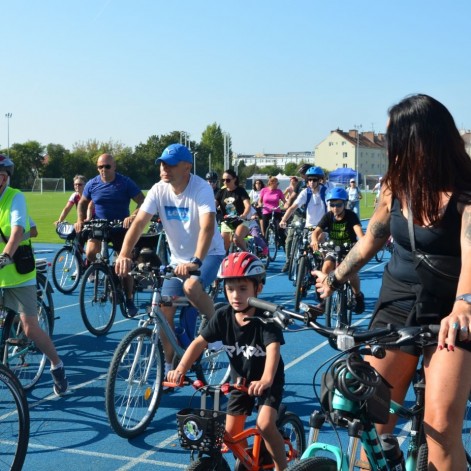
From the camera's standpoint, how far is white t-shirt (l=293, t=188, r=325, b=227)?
467 inches

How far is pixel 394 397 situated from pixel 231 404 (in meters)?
0.91

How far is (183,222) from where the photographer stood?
5742 mm

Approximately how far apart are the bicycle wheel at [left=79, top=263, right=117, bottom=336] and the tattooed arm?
18.0 ft

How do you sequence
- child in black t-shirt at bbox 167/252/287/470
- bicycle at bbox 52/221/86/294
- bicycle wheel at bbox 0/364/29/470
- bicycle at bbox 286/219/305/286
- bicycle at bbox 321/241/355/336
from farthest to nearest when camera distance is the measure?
bicycle at bbox 286/219/305/286, bicycle at bbox 52/221/86/294, bicycle at bbox 321/241/355/336, bicycle wheel at bbox 0/364/29/470, child in black t-shirt at bbox 167/252/287/470

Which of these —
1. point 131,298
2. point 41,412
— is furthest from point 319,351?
point 41,412

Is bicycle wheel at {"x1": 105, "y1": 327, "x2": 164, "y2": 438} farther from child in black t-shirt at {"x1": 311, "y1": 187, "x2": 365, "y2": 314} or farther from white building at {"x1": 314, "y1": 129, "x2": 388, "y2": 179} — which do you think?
white building at {"x1": 314, "y1": 129, "x2": 388, "y2": 179}

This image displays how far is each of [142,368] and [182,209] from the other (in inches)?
49.3

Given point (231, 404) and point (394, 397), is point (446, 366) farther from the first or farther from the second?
point (231, 404)

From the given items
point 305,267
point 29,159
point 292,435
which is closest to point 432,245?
point 292,435

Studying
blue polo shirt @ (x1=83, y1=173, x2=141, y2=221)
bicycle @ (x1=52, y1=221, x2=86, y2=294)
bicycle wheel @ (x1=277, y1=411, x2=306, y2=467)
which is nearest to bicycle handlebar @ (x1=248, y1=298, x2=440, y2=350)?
bicycle wheel @ (x1=277, y1=411, x2=306, y2=467)

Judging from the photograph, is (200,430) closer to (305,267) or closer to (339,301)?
(339,301)

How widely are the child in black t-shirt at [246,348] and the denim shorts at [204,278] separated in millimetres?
1597

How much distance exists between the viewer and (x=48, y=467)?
458cm

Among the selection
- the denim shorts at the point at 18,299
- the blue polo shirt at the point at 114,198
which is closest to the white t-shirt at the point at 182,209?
the denim shorts at the point at 18,299
